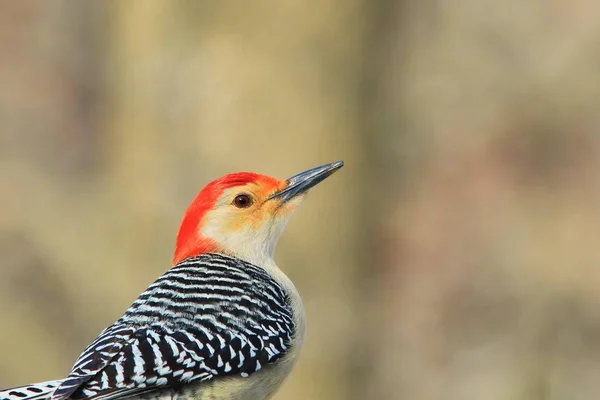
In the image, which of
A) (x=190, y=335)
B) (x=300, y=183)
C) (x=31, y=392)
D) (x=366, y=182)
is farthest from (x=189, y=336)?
(x=366, y=182)

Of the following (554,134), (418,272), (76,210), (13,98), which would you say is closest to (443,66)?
(554,134)

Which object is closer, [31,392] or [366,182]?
[31,392]

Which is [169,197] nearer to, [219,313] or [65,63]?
[65,63]

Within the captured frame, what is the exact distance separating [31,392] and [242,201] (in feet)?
6.05

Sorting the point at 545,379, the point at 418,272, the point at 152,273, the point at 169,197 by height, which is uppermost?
the point at 169,197

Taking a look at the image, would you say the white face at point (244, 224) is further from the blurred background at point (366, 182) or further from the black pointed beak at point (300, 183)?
the blurred background at point (366, 182)

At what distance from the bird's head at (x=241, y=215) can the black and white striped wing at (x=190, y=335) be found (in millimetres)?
285

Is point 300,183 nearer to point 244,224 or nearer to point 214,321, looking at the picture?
point 244,224

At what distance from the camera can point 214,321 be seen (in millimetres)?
5320

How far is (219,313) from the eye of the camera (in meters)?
5.39

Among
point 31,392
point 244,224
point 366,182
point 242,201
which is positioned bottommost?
point 31,392

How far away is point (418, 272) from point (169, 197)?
2.72m

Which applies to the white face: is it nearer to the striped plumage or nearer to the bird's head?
the bird's head

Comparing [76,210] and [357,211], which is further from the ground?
[76,210]
